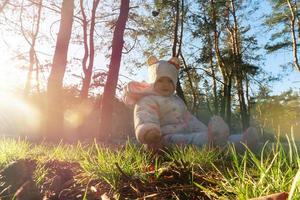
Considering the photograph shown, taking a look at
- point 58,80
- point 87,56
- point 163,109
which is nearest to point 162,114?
point 163,109

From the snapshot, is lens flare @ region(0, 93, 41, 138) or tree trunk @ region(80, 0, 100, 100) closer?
tree trunk @ region(80, 0, 100, 100)

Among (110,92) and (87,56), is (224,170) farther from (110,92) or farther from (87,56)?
(87,56)

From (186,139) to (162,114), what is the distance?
843mm

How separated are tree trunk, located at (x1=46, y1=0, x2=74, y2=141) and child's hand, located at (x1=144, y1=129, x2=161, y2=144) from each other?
660 centimetres

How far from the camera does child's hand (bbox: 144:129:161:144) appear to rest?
4.07 m

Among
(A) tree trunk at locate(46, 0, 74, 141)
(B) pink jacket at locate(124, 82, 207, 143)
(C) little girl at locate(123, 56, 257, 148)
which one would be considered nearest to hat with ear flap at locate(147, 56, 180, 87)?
(C) little girl at locate(123, 56, 257, 148)

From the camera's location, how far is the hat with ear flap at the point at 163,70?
5.56 meters

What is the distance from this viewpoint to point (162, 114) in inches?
211

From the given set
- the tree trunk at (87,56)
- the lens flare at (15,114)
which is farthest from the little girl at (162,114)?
the lens flare at (15,114)

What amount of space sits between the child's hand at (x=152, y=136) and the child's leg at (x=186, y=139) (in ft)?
0.93

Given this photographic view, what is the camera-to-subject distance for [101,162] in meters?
2.29

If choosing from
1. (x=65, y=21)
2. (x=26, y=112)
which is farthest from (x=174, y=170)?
(x=26, y=112)

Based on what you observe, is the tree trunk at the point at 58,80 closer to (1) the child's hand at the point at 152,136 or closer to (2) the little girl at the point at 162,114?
(2) the little girl at the point at 162,114

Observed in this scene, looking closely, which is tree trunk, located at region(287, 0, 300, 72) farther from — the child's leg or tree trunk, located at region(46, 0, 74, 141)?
the child's leg
